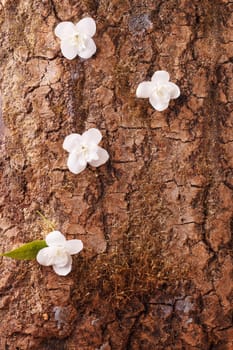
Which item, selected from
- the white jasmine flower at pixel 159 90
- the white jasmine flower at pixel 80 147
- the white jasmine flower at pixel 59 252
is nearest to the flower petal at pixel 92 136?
the white jasmine flower at pixel 80 147

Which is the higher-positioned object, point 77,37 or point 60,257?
point 77,37

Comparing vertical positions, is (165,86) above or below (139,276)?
above

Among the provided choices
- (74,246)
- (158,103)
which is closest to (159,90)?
(158,103)

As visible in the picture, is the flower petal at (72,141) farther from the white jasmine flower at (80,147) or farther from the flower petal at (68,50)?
the flower petal at (68,50)

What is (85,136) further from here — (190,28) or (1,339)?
(1,339)

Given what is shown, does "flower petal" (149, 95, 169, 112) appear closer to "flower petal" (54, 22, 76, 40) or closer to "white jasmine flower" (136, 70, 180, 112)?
"white jasmine flower" (136, 70, 180, 112)

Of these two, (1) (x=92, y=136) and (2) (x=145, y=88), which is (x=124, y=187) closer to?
(1) (x=92, y=136)

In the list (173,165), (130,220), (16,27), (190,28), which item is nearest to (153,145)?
(173,165)
